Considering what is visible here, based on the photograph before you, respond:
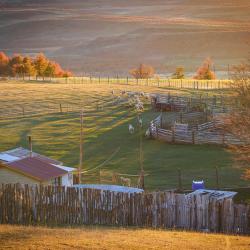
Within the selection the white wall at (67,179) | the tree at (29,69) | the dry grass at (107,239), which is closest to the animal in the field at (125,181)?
the white wall at (67,179)

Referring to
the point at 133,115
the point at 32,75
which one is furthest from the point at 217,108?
the point at 32,75

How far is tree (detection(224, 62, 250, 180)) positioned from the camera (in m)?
28.9

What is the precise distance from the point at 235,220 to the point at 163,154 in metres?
20.6

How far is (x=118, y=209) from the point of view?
2339 centimetres

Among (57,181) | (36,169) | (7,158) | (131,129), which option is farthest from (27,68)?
(36,169)

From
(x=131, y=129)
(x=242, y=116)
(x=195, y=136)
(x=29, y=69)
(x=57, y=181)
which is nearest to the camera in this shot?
(x=57, y=181)

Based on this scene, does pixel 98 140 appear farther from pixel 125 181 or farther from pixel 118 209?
pixel 118 209

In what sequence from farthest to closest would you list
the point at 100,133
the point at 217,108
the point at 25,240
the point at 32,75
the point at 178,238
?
the point at 32,75 < the point at 217,108 < the point at 100,133 < the point at 178,238 < the point at 25,240

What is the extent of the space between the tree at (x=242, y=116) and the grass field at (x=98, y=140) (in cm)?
365

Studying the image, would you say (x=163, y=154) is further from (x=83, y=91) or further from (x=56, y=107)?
(x=83, y=91)

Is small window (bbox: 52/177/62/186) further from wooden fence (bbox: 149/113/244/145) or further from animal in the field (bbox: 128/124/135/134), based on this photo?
animal in the field (bbox: 128/124/135/134)

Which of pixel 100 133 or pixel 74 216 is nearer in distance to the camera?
pixel 74 216

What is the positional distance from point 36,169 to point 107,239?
10809mm

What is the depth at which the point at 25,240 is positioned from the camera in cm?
1762
